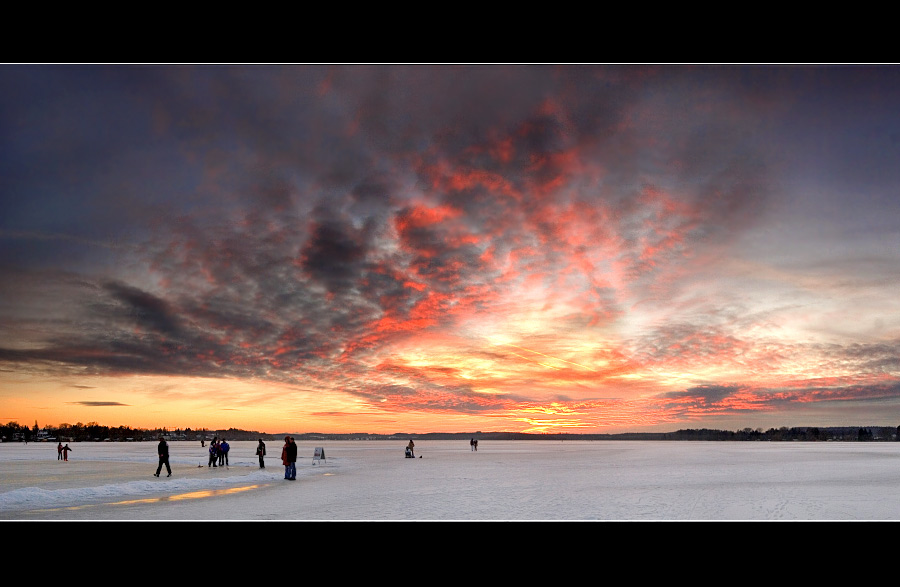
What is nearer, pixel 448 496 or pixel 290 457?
pixel 448 496

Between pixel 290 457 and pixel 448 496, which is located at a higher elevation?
pixel 290 457

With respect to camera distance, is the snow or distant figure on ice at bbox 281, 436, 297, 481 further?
distant figure on ice at bbox 281, 436, 297, 481

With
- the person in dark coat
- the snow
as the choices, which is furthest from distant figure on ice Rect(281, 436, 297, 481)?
the snow

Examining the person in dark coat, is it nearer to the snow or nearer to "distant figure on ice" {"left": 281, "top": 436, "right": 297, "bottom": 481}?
"distant figure on ice" {"left": 281, "top": 436, "right": 297, "bottom": 481}

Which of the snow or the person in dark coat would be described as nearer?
the snow

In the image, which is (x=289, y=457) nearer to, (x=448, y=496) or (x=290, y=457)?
(x=290, y=457)

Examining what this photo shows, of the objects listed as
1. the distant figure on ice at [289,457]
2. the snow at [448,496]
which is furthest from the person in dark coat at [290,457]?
the snow at [448,496]

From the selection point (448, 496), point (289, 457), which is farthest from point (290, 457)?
point (448, 496)
